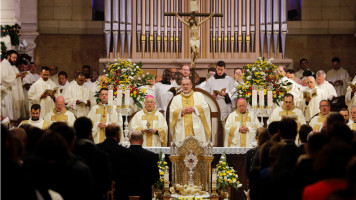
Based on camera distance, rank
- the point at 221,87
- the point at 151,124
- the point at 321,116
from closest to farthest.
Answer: the point at 151,124 < the point at 321,116 < the point at 221,87

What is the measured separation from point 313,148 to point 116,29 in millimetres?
12653

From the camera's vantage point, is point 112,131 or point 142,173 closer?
point 112,131

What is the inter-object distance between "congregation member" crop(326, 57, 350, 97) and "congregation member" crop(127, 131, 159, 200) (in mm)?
9447

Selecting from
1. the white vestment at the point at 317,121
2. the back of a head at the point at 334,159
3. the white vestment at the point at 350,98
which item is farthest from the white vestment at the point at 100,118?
the back of a head at the point at 334,159

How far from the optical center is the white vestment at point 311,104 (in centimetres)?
1412

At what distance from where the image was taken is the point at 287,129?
21.1ft

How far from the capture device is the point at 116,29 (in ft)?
57.6

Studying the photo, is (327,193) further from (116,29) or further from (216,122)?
(116,29)

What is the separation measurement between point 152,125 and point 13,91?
385cm

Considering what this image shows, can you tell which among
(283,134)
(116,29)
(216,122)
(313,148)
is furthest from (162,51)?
(313,148)

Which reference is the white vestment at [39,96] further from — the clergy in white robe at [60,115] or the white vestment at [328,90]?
the white vestment at [328,90]

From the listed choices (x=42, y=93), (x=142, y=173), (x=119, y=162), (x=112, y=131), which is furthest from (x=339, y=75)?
(x=112, y=131)

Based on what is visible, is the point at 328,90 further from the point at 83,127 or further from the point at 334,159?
the point at 334,159

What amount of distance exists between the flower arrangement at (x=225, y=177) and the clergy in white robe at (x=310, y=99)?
392 cm
